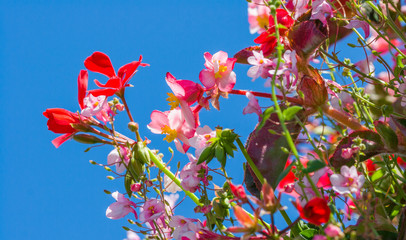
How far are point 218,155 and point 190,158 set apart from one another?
0.20ft

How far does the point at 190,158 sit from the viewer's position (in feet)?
1.55

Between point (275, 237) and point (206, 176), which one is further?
point (206, 176)

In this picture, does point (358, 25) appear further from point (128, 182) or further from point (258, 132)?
point (128, 182)

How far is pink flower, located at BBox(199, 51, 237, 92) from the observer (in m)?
0.45

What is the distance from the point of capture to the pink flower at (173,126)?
48 cm

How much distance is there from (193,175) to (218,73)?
10 centimetres

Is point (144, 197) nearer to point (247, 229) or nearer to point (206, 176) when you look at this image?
point (206, 176)

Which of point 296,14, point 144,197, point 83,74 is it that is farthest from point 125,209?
point 296,14

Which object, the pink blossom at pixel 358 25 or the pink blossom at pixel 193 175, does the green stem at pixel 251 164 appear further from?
the pink blossom at pixel 358 25

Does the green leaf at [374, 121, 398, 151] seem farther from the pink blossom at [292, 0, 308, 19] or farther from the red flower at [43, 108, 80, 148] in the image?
the red flower at [43, 108, 80, 148]

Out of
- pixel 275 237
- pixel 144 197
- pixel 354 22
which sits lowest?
pixel 275 237

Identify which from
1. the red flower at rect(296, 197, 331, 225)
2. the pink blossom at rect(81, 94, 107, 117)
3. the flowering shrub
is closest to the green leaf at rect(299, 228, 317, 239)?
the flowering shrub

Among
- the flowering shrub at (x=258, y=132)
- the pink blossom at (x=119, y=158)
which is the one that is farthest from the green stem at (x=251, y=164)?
the pink blossom at (x=119, y=158)

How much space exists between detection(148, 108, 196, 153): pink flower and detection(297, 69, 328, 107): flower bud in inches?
4.3
